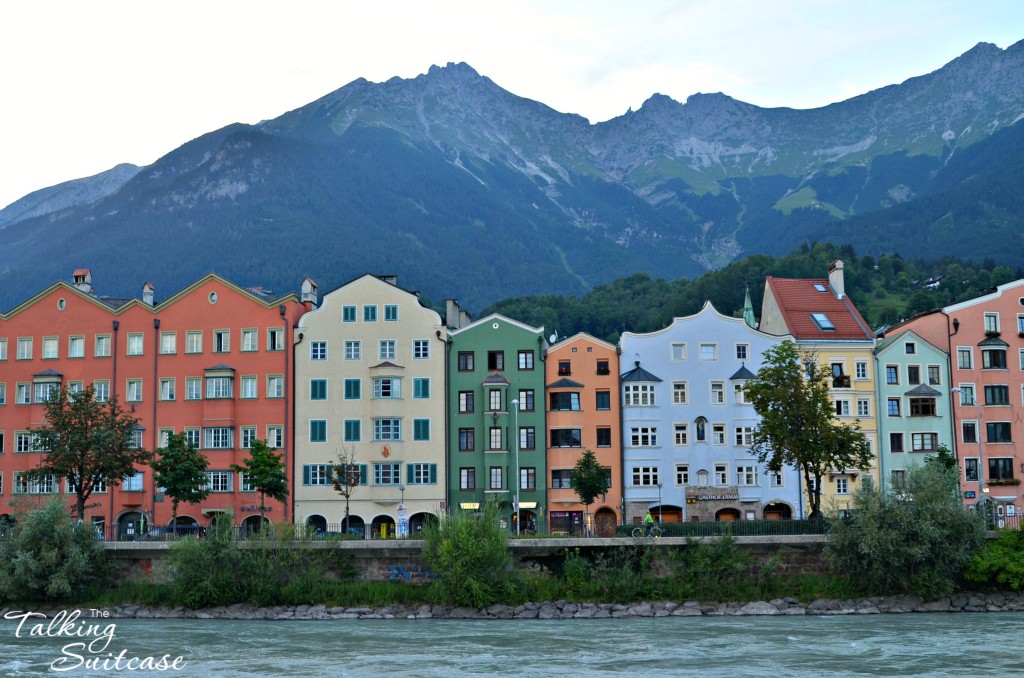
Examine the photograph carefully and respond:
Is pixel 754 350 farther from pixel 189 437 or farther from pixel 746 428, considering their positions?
pixel 189 437

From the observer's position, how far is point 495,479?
73562 mm

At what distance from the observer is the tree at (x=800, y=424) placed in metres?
62.2

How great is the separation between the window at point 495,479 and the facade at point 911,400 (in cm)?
2498

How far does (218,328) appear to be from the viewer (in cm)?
7725

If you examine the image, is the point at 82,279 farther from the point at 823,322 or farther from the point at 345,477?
the point at 823,322

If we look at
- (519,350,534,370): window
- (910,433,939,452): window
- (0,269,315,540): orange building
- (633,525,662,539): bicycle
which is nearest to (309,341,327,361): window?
(0,269,315,540): orange building

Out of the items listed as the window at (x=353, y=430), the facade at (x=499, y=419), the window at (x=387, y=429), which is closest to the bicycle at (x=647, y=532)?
the facade at (x=499, y=419)

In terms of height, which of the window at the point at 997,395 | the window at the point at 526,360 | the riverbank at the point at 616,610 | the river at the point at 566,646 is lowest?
the river at the point at 566,646

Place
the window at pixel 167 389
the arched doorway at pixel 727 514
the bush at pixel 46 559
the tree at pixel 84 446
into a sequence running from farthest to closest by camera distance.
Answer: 1. the window at pixel 167 389
2. the arched doorway at pixel 727 514
3. the tree at pixel 84 446
4. the bush at pixel 46 559

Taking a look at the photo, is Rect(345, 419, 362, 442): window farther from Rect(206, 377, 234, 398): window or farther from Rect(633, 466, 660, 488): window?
Rect(633, 466, 660, 488): window

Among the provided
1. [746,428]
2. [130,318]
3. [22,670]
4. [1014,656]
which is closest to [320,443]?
[130,318]

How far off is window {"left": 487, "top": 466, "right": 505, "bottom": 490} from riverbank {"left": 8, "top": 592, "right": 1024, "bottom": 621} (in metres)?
18.5

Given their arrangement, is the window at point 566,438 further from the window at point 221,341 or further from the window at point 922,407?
the window at point 221,341

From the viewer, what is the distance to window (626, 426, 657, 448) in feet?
244
